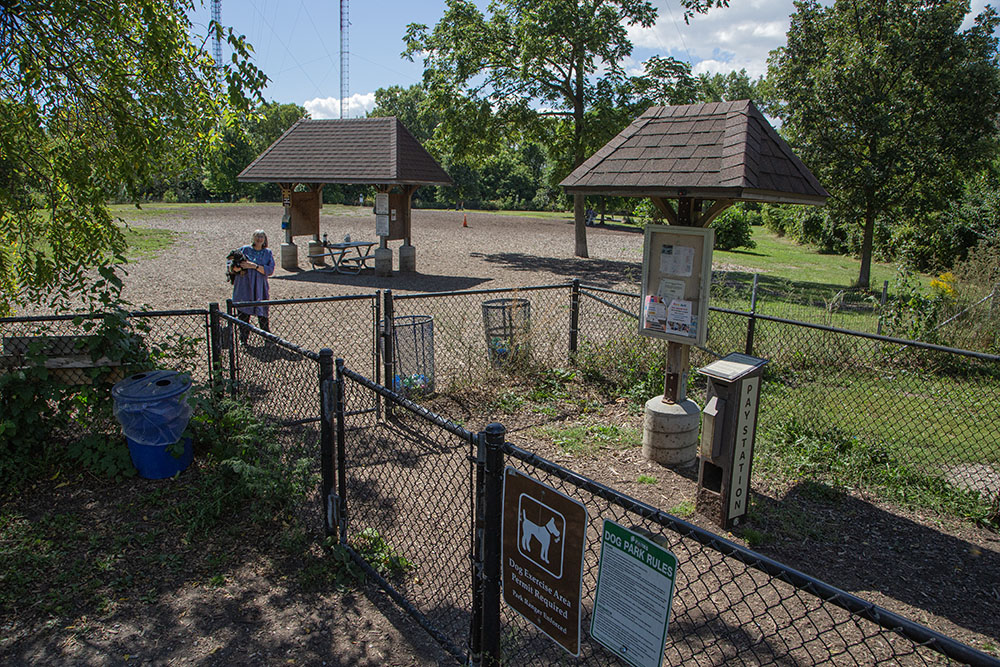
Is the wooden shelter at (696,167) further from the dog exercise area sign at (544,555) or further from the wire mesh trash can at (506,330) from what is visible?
the dog exercise area sign at (544,555)

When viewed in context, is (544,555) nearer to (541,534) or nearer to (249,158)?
(541,534)

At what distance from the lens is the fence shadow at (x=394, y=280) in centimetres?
1620

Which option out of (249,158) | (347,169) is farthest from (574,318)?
(249,158)

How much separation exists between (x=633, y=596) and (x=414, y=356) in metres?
5.49

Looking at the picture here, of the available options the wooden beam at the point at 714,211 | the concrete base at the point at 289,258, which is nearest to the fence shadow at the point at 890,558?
the wooden beam at the point at 714,211

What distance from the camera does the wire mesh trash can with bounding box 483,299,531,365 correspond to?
26.1 ft

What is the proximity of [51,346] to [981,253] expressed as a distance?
15312mm

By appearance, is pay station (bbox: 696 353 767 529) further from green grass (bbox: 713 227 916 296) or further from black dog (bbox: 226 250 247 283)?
green grass (bbox: 713 227 916 296)

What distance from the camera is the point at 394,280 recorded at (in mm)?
17172

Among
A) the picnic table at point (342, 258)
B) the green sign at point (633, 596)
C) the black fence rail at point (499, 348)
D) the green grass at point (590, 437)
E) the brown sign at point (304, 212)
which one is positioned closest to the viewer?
the green sign at point (633, 596)

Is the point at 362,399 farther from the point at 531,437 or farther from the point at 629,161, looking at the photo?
the point at 629,161

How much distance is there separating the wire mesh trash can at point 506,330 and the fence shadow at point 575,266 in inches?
383

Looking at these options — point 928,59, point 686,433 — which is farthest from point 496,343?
point 928,59

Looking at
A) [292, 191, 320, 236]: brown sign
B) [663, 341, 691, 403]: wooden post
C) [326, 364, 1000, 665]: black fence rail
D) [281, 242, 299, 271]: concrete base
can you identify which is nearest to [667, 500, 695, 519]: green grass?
[326, 364, 1000, 665]: black fence rail
